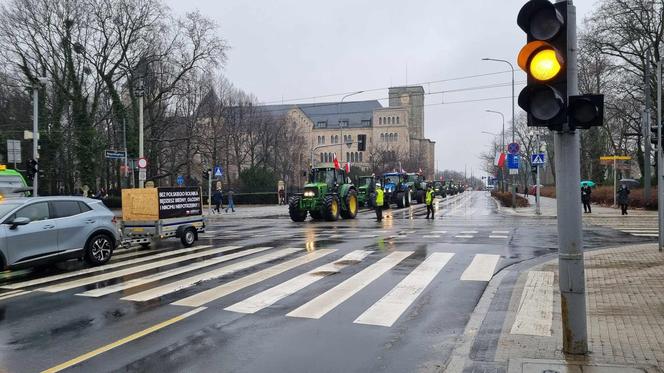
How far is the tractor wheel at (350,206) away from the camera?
27219 millimetres

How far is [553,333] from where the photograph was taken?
5.91 metres

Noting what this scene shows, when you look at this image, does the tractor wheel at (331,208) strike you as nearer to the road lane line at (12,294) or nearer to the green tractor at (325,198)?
the green tractor at (325,198)

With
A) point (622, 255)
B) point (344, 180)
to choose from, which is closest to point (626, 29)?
point (344, 180)

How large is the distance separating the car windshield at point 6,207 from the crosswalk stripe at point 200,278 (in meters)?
3.73

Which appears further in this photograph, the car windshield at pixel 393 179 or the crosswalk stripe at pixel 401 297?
the car windshield at pixel 393 179

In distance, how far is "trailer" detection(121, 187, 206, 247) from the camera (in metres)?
14.5

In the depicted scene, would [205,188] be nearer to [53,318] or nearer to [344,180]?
[344,180]

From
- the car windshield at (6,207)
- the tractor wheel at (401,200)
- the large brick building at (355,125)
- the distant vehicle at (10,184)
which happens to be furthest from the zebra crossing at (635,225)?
the large brick building at (355,125)

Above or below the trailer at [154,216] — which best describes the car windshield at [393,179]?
above

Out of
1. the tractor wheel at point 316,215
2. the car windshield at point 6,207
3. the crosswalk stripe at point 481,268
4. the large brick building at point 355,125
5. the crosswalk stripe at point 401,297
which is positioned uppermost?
the large brick building at point 355,125

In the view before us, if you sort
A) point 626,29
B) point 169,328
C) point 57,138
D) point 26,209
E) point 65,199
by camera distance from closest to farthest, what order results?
point 169,328 → point 26,209 → point 65,199 → point 626,29 → point 57,138

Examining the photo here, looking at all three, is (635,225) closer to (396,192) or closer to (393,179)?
(396,192)

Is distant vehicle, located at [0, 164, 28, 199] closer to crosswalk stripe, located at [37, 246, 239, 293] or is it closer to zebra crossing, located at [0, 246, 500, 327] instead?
zebra crossing, located at [0, 246, 500, 327]

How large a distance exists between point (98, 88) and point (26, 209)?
3458cm
